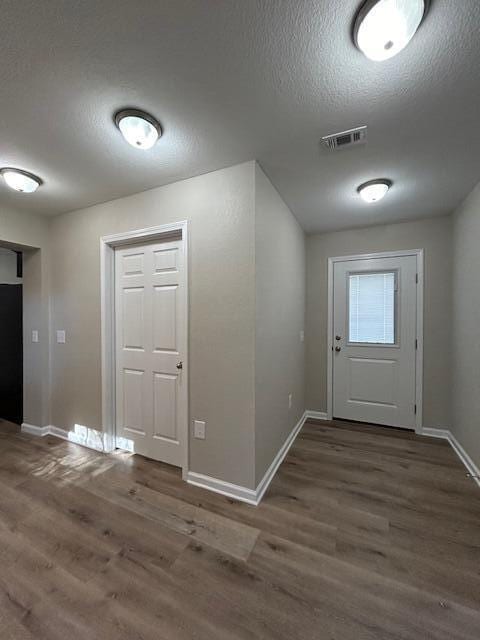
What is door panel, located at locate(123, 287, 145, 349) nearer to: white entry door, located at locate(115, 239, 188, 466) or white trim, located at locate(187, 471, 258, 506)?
white entry door, located at locate(115, 239, 188, 466)

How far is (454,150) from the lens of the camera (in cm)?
171

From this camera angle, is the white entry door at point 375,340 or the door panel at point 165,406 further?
the white entry door at point 375,340

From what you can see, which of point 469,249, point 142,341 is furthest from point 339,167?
point 142,341

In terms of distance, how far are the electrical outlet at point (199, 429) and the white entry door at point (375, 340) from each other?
6.66ft

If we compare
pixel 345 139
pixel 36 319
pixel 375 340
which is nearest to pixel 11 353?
pixel 36 319

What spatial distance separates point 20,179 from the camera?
6.42ft

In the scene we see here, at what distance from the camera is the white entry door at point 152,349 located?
220cm

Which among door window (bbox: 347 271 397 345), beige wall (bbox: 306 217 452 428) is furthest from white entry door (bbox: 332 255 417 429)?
beige wall (bbox: 306 217 452 428)

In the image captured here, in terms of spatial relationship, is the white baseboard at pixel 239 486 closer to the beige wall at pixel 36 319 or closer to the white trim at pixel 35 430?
the white trim at pixel 35 430

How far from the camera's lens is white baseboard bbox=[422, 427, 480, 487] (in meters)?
2.12

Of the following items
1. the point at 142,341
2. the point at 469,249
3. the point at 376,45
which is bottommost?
the point at 142,341

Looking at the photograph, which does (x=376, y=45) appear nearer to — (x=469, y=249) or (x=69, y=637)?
(x=469, y=249)

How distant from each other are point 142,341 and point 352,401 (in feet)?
8.66

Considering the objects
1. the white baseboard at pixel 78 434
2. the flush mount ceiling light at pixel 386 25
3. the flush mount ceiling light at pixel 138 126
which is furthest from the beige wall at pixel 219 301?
the white baseboard at pixel 78 434
